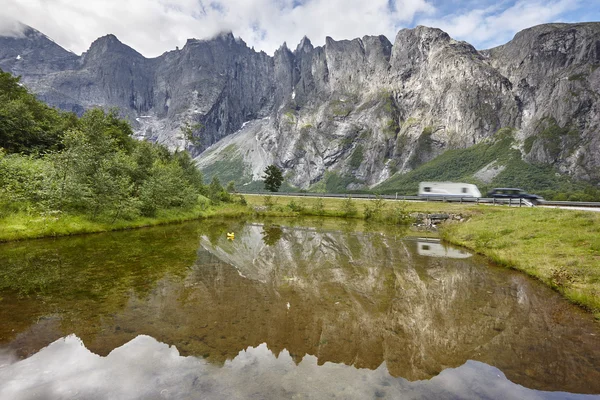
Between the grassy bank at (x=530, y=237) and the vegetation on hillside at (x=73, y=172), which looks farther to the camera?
the vegetation on hillside at (x=73, y=172)

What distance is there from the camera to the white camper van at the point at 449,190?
2321 inches

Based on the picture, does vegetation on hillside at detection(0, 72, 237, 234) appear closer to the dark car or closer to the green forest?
the green forest

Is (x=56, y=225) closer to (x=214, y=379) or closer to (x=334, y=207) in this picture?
(x=214, y=379)

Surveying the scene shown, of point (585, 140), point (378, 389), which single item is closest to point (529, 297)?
point (378, 389)

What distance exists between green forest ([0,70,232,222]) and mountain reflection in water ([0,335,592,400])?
21642 millimetres

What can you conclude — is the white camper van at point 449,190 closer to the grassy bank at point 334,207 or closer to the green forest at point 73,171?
the grassy bank at point 334,207

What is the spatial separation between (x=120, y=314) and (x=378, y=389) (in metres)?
7.69

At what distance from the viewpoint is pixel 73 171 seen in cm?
2581

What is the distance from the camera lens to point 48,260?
50.3 feet

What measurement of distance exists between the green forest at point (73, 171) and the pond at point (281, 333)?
10.5 meters

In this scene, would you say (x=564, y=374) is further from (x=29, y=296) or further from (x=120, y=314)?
(x=29, y=296)

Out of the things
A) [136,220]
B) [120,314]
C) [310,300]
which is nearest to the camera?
[120,314]

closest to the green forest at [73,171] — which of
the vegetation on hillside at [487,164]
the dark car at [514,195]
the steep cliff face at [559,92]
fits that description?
the dark car at [514,195]

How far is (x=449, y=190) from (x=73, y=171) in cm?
6138
